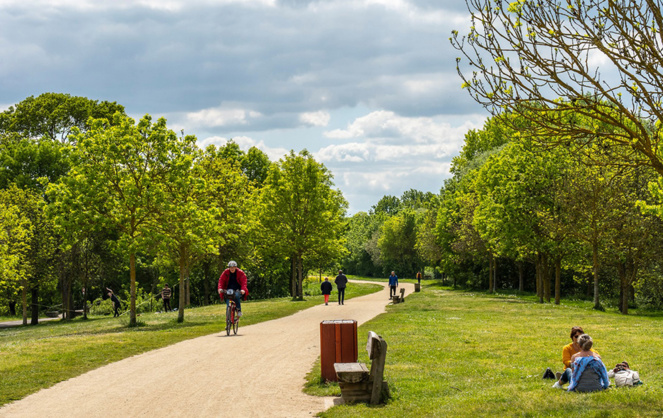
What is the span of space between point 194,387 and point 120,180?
16.3m

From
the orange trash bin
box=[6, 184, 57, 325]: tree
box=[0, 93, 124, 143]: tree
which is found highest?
box=[0, 93, 124, 143]: tree

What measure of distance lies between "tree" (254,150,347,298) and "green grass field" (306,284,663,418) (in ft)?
68.8

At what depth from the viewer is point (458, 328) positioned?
21.9 metres

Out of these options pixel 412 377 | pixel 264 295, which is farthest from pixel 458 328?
pixel 264 295

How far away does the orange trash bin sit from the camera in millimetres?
11562

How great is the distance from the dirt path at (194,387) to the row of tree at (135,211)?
32.4 feet

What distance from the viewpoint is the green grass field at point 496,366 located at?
914 cm

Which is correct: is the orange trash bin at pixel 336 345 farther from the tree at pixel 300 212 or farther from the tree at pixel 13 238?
the tree at pixel 300 212

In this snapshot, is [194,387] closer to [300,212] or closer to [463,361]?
[463,361]

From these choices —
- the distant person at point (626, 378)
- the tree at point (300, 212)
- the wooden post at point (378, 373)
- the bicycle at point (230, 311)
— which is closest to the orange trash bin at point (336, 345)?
the wooden post at point (378, 373)

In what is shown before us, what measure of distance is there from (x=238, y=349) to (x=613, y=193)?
22.2 m

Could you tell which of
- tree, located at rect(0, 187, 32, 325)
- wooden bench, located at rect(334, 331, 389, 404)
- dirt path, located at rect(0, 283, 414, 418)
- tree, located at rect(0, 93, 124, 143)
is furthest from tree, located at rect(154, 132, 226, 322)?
tree, located at rect(0, 93, 124, 143)

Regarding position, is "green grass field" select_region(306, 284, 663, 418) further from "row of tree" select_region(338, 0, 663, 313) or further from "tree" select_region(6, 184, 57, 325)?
"tree" select_region(6, 184, 57, 325)

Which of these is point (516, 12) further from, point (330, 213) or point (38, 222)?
point (38, 222)
